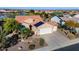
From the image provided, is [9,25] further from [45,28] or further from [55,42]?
[55,42]

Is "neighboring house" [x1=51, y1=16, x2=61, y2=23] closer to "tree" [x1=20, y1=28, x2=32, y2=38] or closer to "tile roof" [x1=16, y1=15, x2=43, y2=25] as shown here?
"tile roof" [x1=16, y1=15, x2=43, y2=25]

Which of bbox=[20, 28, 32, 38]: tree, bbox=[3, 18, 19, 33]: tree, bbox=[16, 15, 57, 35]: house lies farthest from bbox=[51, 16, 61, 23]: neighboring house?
bbox=[3, 18, 19, 33]: tree

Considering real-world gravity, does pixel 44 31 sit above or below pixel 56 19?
below

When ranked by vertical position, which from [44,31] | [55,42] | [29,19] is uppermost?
[29,19]

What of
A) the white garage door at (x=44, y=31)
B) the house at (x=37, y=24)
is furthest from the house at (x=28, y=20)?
the white garage door at (x=44, y=31)

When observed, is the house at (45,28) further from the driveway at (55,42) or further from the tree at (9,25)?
the tree at (9,25)

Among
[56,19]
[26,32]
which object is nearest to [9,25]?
[26,32]
